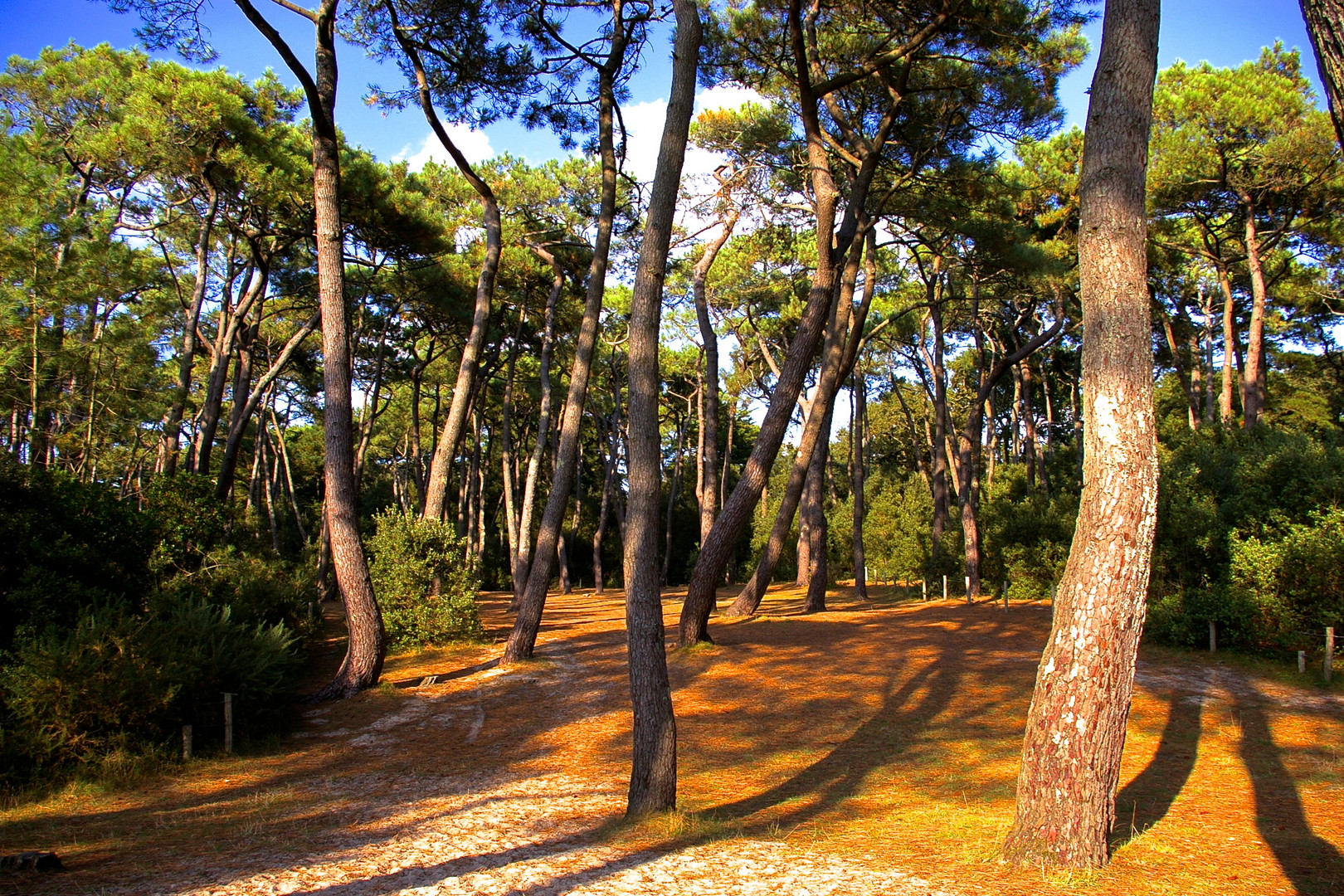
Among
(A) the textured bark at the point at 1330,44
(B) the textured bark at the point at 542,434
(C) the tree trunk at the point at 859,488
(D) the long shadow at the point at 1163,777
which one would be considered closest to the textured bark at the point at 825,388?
(D) the long shadow at the point at 1163,777

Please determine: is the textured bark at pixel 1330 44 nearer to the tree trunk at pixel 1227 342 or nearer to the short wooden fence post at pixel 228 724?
the short wooden fence post at pixel 228 724

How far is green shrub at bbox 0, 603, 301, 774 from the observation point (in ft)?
19.3

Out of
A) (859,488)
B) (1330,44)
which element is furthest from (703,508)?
(1330,44)

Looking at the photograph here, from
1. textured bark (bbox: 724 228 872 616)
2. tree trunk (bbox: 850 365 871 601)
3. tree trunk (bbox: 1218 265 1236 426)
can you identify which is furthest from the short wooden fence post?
tree trunk (bbox: 1218 265 1236 426)

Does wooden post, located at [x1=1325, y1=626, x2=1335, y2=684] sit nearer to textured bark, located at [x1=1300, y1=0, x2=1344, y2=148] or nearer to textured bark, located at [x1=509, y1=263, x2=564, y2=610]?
textured bark, located at [x1=1300, y1=0, x2=1344, y2=148]

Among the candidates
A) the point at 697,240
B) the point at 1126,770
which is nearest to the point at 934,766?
the point at 1126,770

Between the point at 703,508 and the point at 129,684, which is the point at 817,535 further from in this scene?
the point at 129,684

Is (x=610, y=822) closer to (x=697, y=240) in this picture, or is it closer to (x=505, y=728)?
(x=505, y=728)

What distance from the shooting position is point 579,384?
974cm

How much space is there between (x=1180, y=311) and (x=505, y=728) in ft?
71.5

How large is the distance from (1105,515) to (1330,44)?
2.20 metres

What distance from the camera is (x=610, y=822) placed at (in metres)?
4.95

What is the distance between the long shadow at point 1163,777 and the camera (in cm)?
456

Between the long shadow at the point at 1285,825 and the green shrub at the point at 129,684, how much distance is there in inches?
302
